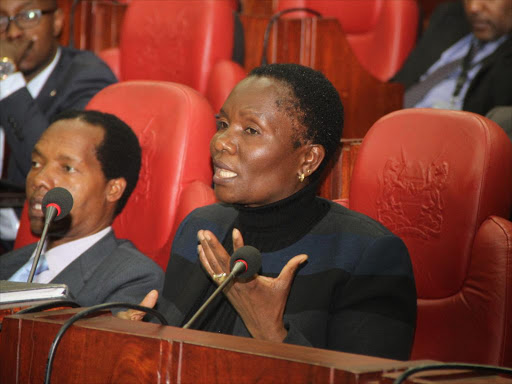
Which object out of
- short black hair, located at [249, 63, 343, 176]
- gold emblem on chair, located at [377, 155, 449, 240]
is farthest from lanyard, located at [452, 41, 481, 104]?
short black hair, located at [249, 63, 343, 176]

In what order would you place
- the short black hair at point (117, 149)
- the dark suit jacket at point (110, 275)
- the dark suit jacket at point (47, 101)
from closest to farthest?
the dark suit jacket at point (110, 275), the short black hair at point (117, 149), the dark suit jacket at point (47, 101)

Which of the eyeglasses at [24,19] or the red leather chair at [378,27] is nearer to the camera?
the eyeglasses at [24,19]

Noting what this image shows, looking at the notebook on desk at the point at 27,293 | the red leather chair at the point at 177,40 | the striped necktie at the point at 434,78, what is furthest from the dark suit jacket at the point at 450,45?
the notebook on desk at the point at 27,293

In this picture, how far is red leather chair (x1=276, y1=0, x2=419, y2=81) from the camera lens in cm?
302

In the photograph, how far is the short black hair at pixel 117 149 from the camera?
1766 millimetres

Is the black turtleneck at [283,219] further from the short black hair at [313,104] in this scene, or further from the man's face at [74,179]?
the man's face at [74,179]

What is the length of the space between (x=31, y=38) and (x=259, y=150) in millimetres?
1508

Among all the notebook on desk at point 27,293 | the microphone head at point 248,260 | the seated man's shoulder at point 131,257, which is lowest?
the seated man's shoulder at point 131,257

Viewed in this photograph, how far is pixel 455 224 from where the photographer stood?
4.51ft

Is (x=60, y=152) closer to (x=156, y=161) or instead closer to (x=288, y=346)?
(x=156, y=161)

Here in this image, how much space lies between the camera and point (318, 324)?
1.19 m

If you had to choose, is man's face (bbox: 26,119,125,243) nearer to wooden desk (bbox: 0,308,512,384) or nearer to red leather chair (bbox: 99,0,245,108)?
red leather chair (bbox: 99,0,245,108)

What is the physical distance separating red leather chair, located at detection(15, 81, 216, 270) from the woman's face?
1.34ft

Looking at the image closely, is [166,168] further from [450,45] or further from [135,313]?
[450,45]
